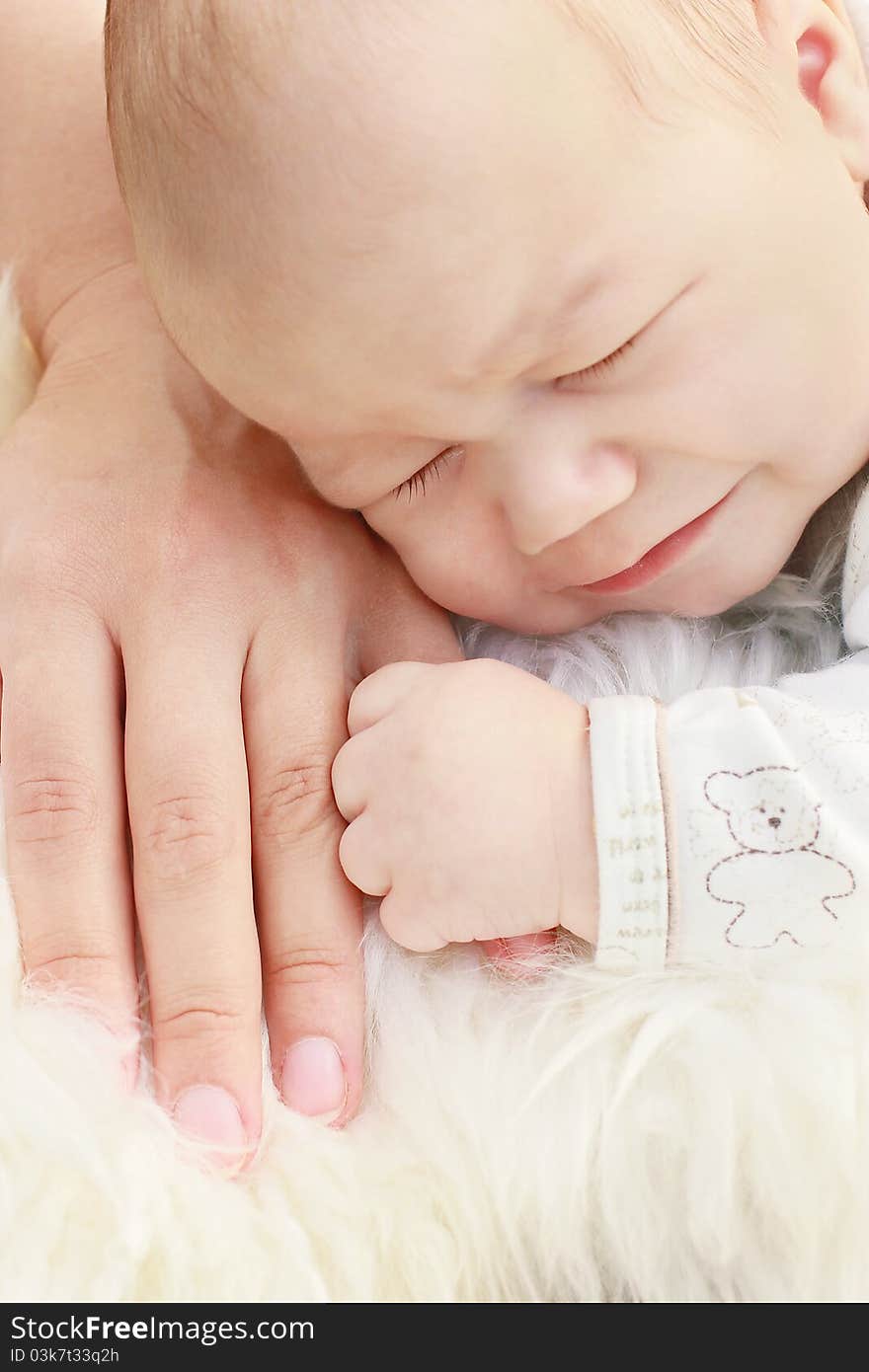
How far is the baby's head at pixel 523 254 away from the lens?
28.6 inches

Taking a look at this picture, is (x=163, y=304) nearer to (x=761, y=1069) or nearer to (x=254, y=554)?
(x=254, y=554)

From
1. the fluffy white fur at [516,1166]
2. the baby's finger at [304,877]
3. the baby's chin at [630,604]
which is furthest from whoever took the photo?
the baby's chin at [630,604]

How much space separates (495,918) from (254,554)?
13.5 inches

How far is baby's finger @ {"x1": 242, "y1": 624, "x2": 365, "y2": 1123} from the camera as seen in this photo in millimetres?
803

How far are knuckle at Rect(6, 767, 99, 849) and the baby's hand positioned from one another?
19 cm

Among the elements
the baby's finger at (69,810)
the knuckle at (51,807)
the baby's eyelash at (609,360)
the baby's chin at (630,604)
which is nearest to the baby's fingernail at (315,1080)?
the baby's finger at (69,810)

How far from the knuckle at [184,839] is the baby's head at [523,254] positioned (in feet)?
0.81

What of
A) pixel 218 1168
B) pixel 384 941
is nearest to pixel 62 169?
pixel 384 941

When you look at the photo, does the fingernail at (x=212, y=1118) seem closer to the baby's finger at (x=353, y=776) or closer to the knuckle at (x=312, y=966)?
the knuckle at (x=312, y=966)

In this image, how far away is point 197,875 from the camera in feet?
2.76

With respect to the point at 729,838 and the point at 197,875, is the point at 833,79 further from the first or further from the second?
the point at 197,875

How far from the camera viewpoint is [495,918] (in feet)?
2.63

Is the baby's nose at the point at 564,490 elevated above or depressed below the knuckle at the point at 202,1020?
above

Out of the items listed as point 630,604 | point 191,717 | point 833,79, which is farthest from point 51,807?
point 833,79
